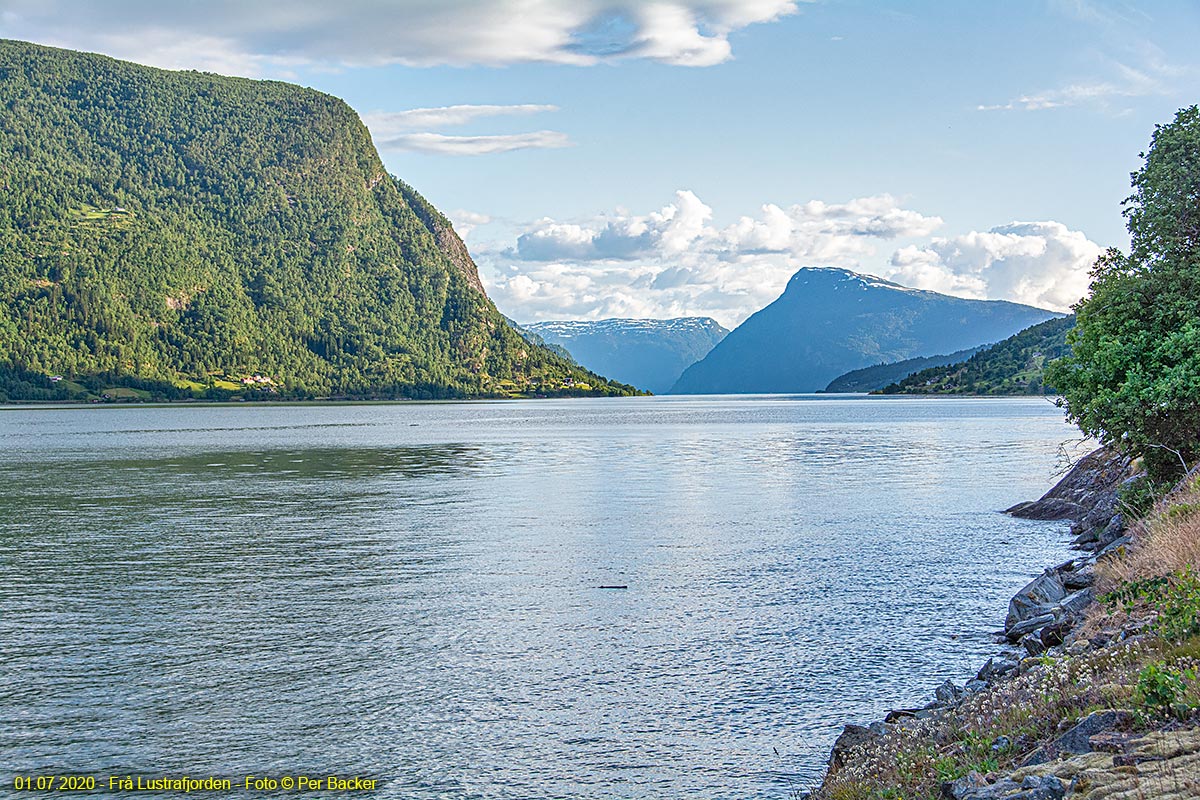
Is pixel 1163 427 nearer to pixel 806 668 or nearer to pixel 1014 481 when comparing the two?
pixel 806 668

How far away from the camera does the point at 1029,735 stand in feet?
50.9

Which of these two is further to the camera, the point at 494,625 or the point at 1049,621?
the point at 494,625

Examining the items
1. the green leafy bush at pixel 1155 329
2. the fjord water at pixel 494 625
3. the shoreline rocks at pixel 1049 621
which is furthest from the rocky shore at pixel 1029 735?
the green leafy bush at pixel 1155 329

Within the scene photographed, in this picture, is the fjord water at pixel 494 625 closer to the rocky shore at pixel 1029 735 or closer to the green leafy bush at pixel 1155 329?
the rocky shore at pixel 1029 735

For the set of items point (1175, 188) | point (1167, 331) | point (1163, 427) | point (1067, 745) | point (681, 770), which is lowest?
point (681, 770)

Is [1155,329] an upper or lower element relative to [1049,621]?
upper

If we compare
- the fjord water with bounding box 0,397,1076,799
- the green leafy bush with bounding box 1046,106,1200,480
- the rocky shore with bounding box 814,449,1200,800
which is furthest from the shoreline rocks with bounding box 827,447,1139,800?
the green leafy bush with bounding box 1046,106,1200,480

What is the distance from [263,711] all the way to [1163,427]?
32469mm

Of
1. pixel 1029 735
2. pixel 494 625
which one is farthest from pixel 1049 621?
pixel 494 625

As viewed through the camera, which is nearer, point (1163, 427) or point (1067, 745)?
point (1067, 745)

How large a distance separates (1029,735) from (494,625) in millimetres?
18588

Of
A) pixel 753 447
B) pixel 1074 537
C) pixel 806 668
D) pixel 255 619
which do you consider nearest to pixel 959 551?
pixel 1074 537

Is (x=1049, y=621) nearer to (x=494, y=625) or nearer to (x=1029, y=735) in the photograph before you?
(x=1029, y=735)

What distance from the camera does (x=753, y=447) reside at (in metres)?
118
